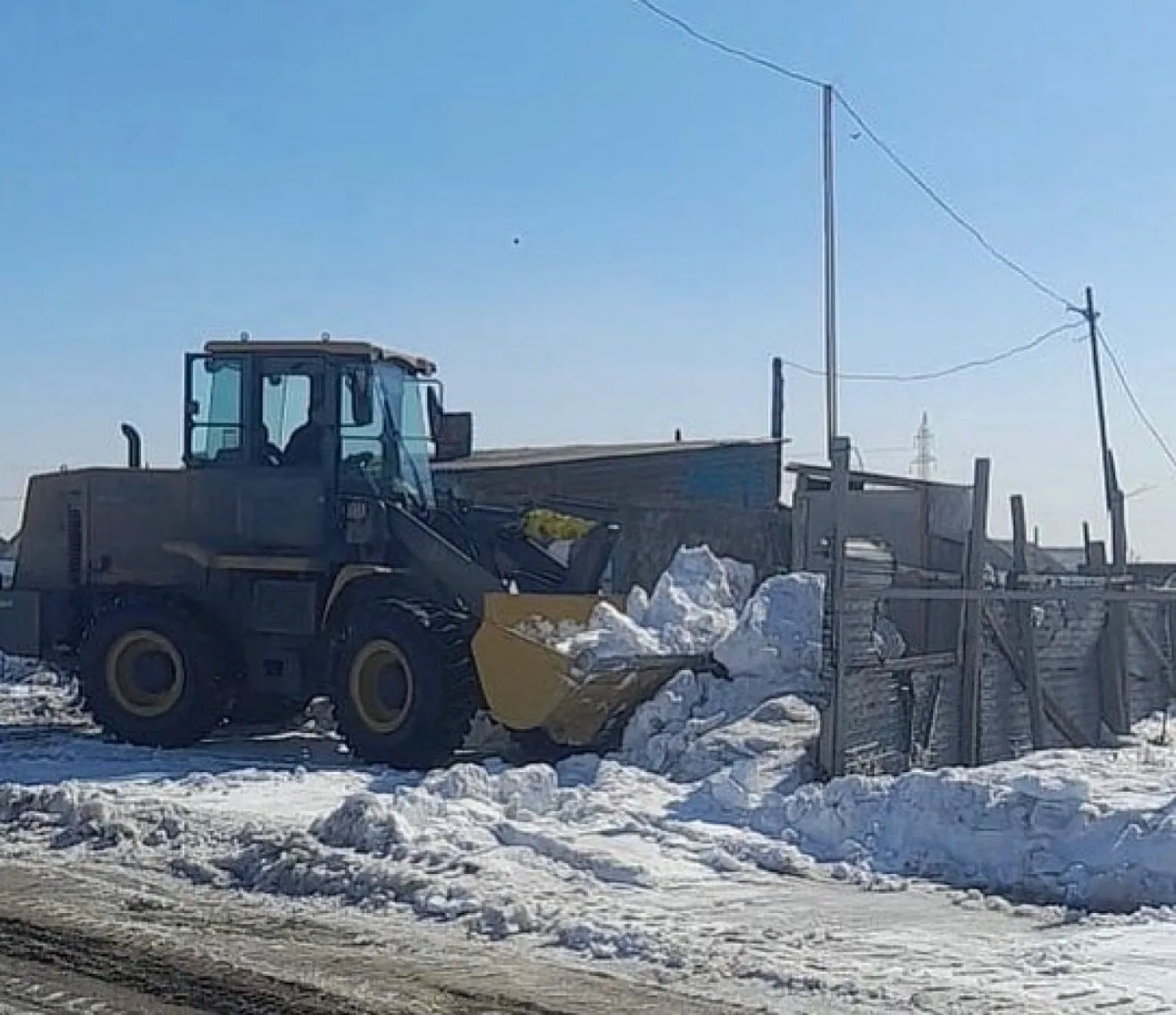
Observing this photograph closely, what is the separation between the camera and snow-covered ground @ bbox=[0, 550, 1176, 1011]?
8055 mm

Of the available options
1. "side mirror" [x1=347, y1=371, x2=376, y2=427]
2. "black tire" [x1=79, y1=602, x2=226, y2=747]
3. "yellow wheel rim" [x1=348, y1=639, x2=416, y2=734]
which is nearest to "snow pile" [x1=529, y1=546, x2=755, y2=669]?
"yellow wheel rim" [x1=348, y1=639, x2=416, y2=734]

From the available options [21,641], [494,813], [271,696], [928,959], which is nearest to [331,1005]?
[928,959]

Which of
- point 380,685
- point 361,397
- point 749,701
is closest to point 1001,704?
point 749,701

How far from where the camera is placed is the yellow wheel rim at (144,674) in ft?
51.4

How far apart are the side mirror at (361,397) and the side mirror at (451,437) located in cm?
77

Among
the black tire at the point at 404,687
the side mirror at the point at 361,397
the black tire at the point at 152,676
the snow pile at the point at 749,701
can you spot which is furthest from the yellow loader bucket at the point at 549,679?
the black tire at the point at 152,676

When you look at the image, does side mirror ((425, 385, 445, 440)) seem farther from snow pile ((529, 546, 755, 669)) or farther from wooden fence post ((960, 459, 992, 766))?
wooden fence post ((960, 459, 992, 766))

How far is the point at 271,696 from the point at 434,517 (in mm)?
1947

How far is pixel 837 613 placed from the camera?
12219 millimetres

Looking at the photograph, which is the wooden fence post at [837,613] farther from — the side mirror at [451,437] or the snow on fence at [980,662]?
the side mirror at [451,437]

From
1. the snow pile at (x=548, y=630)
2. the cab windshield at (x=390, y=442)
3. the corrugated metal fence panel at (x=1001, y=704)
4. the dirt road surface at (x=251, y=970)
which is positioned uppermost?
the cab windshield at (x=390, y=442)

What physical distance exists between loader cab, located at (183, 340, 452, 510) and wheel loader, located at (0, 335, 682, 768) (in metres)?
0.01

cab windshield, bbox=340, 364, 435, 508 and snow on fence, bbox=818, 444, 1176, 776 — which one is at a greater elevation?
cab windshield, bbox=340, 364, 435, 508

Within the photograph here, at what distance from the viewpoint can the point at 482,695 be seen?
14.3m
